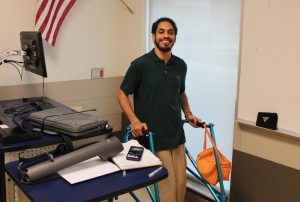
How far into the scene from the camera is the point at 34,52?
2516 millimetres

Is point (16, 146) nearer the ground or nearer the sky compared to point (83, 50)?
nearer the ground

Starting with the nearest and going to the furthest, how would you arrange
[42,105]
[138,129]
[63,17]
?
[138,129] < [42,105] < [63,17]

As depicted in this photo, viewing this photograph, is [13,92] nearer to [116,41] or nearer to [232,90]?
[116,41]

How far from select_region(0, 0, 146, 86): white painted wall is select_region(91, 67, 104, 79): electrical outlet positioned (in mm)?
42

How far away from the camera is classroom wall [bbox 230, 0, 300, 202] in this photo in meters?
2.22

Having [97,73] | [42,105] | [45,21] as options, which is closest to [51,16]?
[45,21]

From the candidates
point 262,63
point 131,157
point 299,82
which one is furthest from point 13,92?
point 299,82

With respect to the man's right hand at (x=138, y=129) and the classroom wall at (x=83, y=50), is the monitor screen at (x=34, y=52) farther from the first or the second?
the man's right hand at (x=138, y=129)

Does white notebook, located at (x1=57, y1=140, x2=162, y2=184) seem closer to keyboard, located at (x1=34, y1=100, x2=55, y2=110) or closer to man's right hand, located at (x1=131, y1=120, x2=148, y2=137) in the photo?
man's right hand, located at (x1=131, y1=120, x2=148, y2=137)

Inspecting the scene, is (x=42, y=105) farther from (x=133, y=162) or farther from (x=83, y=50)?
(x=133, y=162)

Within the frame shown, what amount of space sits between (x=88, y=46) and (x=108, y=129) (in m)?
1.49

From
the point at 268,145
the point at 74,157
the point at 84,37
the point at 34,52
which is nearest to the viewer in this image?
the point at 74,157

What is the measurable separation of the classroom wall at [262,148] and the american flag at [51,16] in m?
1.71

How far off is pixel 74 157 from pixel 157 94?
91 cm
